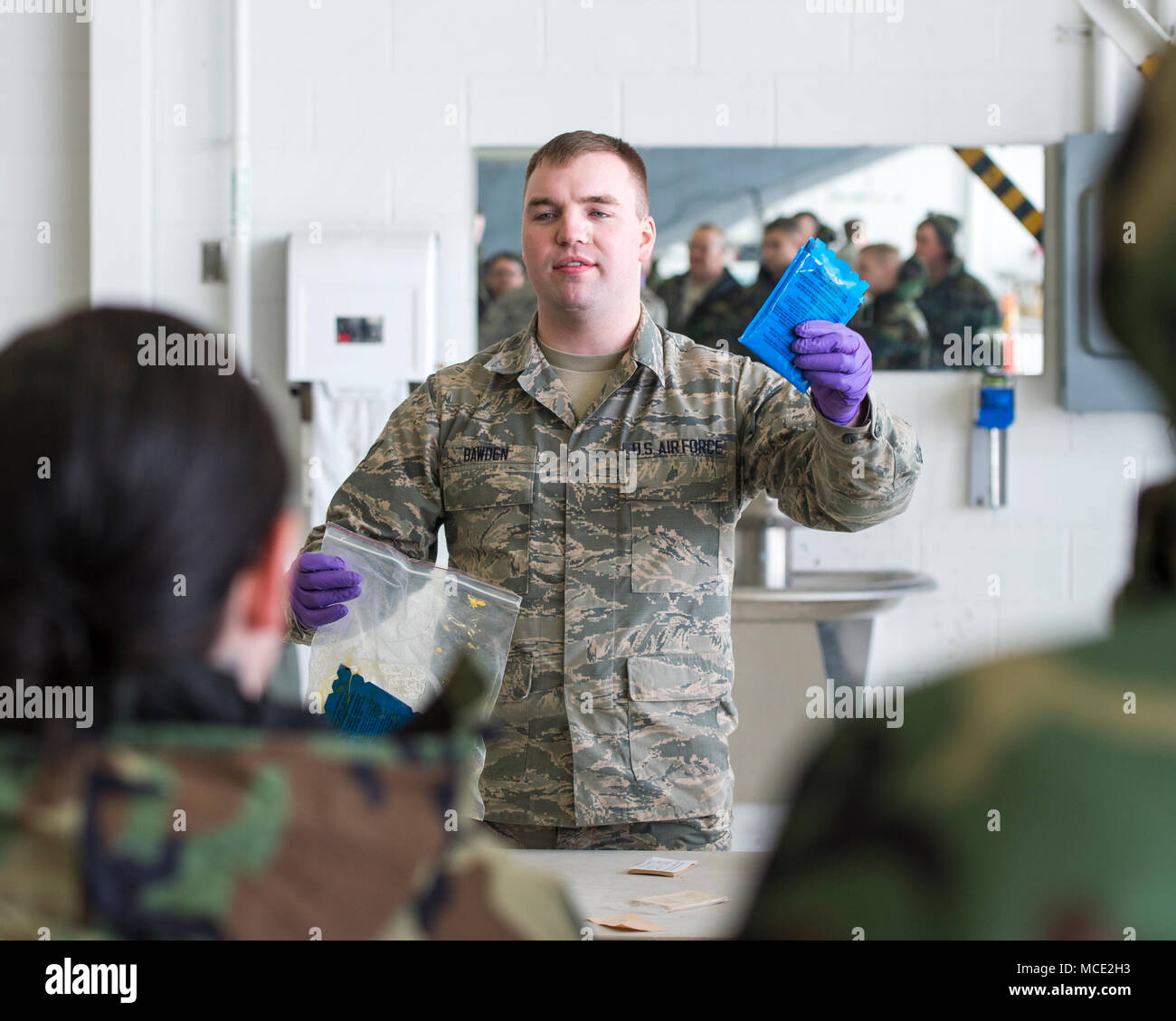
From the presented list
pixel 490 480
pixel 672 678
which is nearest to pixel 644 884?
pixel 672 678

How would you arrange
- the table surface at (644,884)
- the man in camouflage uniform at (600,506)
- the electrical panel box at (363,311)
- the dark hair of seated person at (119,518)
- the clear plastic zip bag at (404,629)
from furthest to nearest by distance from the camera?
1. the electrical panel box at (363,311)
2. the man in camouflage uniform at (600,506)
3. the clear plastic zip bag at (404,629)
4. the table surface at (644,884)
5. the dark hair of seated person at (119,518)

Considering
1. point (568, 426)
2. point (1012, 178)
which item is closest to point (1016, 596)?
point (1012, 178)

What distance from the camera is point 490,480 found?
1.97m

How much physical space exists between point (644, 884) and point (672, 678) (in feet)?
1.69

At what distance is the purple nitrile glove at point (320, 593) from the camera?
1660mm

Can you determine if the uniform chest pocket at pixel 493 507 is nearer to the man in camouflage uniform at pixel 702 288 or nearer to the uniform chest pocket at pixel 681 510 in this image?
the uniform chest pocket at pixel 681 510

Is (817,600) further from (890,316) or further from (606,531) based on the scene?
(606,531)

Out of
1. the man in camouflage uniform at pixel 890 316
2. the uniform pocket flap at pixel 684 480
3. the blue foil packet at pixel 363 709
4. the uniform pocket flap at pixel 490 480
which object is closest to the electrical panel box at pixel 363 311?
the man in camouflage uniform at pixel 890 316

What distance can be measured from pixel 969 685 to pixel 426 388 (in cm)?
167

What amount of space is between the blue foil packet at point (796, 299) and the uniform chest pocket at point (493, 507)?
0.43 metres

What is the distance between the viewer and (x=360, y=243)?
3230 millimetres

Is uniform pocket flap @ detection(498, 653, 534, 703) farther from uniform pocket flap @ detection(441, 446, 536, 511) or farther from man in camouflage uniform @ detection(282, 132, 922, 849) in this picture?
uniform pocket flap @ detection(441, 446, 536, 511)

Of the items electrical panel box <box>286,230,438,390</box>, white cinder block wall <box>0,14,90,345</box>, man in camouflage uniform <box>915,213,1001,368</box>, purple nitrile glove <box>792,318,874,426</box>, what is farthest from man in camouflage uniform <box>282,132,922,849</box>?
white cinder block wall <box>0,14,90,345</box>

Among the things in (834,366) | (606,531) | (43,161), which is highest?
(43,161)
